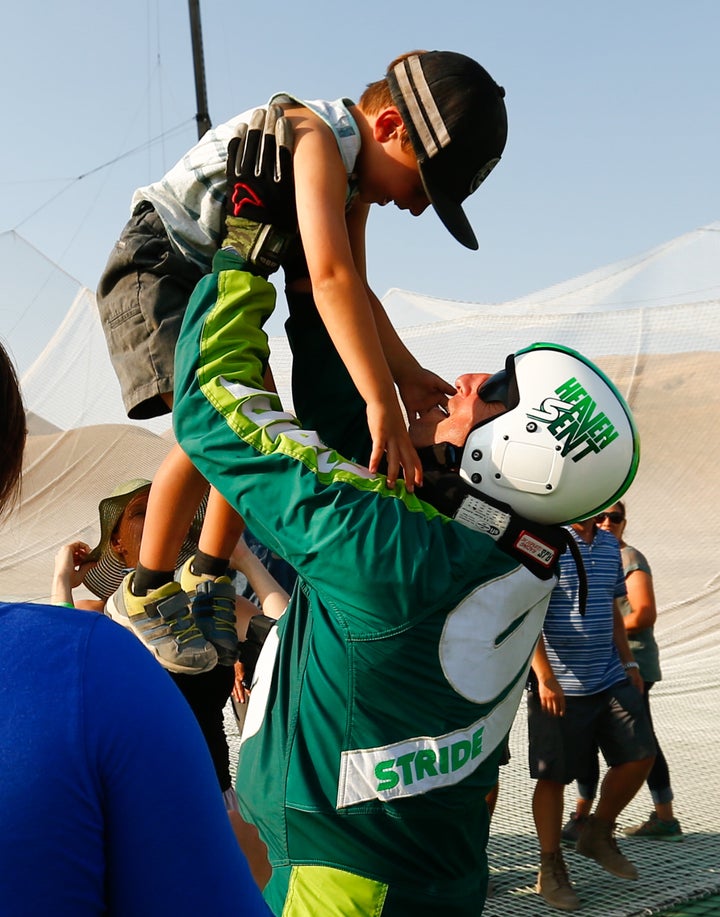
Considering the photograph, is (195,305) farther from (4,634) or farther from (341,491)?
(4,634)

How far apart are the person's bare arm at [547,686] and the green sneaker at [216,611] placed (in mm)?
2103

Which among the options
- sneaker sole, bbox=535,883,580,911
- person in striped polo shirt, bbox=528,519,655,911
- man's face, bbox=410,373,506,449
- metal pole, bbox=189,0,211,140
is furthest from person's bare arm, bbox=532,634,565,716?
metal pole, bbox=189,0,211,140

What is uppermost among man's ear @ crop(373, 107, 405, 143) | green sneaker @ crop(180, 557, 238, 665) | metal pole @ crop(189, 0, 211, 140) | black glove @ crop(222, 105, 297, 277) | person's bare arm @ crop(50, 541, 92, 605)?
metal pole @ crop(189, 0, 211, 140)

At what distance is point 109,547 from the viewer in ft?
11.5

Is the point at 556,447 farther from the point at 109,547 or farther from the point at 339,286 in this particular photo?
the point at 109,547

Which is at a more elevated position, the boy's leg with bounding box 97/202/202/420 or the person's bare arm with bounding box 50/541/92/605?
the boy's leg with bounding box 97/202/202/420

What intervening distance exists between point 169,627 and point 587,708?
8.54ft

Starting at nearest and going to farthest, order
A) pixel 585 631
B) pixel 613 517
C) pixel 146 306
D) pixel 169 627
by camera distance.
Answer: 1. pixel 169 627
2. pixel 146 306
3. pixel 585 631
4. pixel 613 517

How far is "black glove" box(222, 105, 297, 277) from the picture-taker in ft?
6.11

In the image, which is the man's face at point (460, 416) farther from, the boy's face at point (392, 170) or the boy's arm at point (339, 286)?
the boy's face at point (392, 170)

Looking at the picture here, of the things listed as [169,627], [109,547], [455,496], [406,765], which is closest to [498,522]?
[455,496]

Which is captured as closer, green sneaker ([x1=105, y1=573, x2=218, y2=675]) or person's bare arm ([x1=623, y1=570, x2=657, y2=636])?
green sneaker ([x1=105, y1=573, x2=218, y2=675])

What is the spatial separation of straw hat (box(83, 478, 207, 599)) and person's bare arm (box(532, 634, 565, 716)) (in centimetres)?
167

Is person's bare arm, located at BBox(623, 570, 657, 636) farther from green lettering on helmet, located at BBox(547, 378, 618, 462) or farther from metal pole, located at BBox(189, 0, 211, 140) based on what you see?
metal pole, located at BBox(189, 0, 211, 140)
